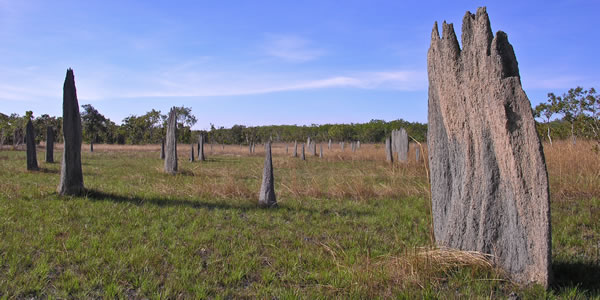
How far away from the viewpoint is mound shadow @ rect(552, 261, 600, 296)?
369cm

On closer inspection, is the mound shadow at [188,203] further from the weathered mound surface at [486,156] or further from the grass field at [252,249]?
the weathered mound surface at [486,156]

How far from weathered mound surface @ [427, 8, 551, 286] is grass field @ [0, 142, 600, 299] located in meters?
0.27

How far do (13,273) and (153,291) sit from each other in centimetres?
156

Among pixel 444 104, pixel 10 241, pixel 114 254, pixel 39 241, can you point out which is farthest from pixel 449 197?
pixel 10 241

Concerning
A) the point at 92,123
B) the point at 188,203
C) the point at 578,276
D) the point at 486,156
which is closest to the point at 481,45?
the point at 486,156

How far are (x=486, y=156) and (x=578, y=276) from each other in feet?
5.06

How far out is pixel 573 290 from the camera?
3557 mm

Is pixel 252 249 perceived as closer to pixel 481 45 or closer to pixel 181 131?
pixel 481 45

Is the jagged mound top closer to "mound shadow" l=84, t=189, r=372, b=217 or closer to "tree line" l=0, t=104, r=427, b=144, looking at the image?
"mound shadow" l=84, t=189, r=372, b=217

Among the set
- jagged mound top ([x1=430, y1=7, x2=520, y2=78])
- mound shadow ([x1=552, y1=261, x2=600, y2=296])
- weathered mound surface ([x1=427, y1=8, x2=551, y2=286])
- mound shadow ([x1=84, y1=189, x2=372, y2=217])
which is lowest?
mound shadow ([x1=552, y1=261, x2=600, y2=296])

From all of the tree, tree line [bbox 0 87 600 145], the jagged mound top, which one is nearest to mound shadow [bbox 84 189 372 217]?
the jagged mound top

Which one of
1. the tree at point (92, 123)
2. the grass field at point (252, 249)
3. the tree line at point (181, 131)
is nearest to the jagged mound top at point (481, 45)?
the grass field at point (252, 249)

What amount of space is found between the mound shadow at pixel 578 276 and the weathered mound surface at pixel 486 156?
410mm

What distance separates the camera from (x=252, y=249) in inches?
201
